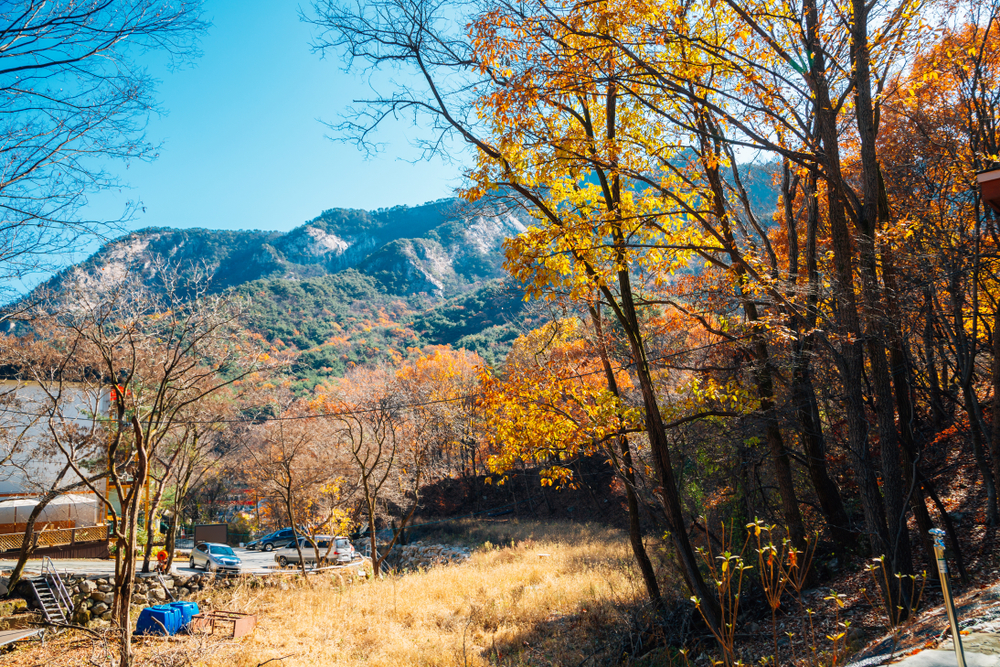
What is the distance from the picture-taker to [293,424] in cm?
2644

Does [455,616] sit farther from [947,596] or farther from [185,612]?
[947,596]

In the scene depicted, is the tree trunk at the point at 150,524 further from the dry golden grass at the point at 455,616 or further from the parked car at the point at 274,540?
the parked car at the point at 274,540

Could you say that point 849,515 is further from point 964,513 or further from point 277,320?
point 277,320

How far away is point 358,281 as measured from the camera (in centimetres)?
13012

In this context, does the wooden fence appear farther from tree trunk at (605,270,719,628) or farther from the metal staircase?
tree trunk at (605,270,719,628)

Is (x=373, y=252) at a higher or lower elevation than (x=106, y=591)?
higher

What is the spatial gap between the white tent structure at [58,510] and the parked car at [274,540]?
8.59 meters

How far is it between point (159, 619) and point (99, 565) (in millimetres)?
11661

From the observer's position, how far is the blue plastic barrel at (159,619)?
12805 millimetres

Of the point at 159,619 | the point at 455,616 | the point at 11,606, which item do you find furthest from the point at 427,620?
the point at 11,606

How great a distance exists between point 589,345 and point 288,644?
30.4ft

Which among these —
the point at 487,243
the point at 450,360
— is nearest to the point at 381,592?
the point at 450,360

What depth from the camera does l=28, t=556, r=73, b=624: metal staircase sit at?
50.9 ft

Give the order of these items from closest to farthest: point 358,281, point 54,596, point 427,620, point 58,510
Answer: point 427,620
point 54,596
point 58,510
point 358,281
